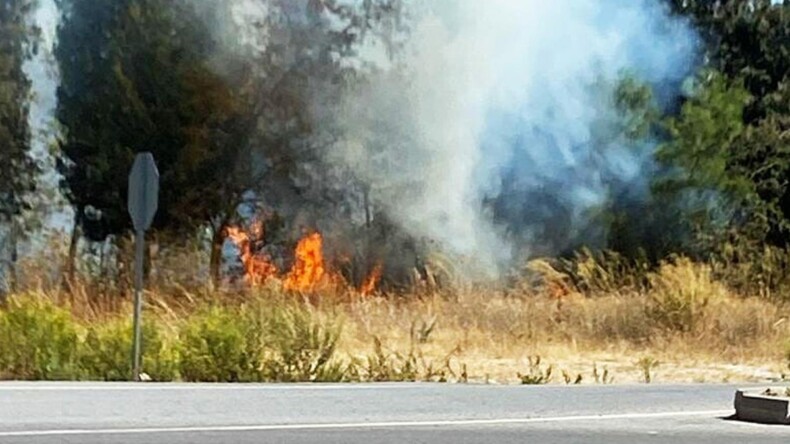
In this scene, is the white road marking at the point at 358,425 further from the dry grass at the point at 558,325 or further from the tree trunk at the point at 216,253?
the tree trunk at the point at 216,253

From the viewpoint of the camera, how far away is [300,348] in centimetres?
1795

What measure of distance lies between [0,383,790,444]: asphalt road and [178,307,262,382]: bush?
128cm

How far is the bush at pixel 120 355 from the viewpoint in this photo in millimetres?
16922

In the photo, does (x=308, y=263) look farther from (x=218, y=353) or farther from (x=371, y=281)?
(x=218, y=353)

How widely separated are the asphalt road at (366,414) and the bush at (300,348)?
4.59 feet

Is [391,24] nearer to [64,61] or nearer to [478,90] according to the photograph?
[478,90]

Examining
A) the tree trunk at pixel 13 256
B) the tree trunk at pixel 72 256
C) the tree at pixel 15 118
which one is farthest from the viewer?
the tree at pixel 15 118

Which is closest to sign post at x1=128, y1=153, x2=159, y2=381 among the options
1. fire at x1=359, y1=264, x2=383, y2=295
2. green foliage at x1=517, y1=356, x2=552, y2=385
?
green foliage at x1=517, y1=356, x2=552, y2=385

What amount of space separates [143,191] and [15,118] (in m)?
18.0

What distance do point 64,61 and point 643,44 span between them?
1253 centimetres

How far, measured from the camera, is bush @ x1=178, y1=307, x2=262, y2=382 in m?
17.1

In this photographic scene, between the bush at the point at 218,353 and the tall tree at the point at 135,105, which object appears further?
the tall tree at the point at 135,105

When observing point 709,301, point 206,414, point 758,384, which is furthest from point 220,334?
point 709,301

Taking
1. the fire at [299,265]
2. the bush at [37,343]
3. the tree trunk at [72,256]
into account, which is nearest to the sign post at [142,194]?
the bush at [37,343]
